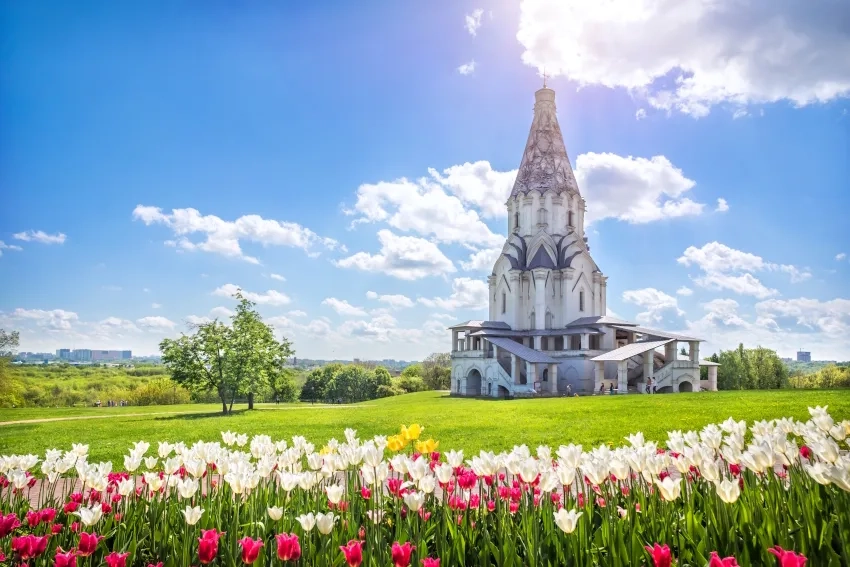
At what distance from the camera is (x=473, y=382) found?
53.7 meters

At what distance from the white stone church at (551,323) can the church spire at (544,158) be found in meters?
0.10

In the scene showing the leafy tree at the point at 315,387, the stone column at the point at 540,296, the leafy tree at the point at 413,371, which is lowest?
the leafy tree at the point at 315,387

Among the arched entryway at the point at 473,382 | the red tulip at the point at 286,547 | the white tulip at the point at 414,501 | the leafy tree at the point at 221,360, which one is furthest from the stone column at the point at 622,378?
the red tulip at the point at 286,547

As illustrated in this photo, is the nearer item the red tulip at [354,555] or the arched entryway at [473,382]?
the red tulip at [354,555]

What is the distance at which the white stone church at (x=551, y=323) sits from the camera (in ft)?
156

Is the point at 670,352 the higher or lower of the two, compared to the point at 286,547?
higher

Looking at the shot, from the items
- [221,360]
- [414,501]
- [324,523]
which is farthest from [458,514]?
[221,360]

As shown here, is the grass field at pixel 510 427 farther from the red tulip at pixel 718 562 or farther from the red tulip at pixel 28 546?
the red tulip at pixel 718 562

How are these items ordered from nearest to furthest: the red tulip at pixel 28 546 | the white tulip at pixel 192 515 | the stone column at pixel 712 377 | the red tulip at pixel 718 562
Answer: the red tulip at pixel 718 562
the red tulip at pixel 28 546
the white tulip at pixel 192 515
the stone column at pixel 712 377

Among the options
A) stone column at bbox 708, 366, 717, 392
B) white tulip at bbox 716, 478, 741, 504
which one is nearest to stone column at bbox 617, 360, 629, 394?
stone column at bbox 708, 366, 717, 392

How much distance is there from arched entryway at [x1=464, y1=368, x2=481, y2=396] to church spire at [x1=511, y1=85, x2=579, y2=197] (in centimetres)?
1934

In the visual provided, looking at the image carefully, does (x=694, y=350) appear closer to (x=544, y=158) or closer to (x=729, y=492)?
(x=544, y=158)

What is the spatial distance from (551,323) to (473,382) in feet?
31.8

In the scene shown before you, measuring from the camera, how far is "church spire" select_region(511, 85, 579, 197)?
58562 mm
